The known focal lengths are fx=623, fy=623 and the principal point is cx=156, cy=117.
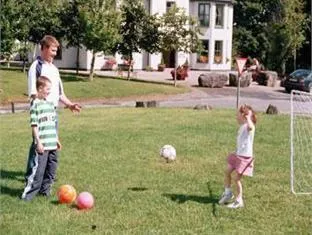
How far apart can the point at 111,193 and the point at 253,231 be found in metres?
2.21

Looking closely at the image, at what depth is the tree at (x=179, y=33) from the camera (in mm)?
37781

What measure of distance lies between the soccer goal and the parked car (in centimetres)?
1968

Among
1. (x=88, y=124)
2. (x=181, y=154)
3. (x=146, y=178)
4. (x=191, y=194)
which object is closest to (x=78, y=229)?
(x=191, y=194)

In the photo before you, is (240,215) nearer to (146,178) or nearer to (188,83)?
(146,178)

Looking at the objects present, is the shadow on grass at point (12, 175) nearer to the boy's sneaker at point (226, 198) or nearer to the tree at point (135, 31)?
the boy's sneaker at point (226, 198)

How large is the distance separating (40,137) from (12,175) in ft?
5.30

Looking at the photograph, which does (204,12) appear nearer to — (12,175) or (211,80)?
(211,80)

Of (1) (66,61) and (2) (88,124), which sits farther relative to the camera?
(1) (66,61)

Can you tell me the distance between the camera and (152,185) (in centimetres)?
869

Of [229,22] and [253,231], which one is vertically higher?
[229,22]

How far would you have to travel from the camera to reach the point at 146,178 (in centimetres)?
915

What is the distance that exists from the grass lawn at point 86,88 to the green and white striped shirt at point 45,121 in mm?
20853

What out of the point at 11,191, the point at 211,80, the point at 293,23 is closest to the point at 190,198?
the point at 11,191

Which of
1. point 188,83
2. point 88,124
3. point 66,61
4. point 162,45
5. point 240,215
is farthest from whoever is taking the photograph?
point 66,61
